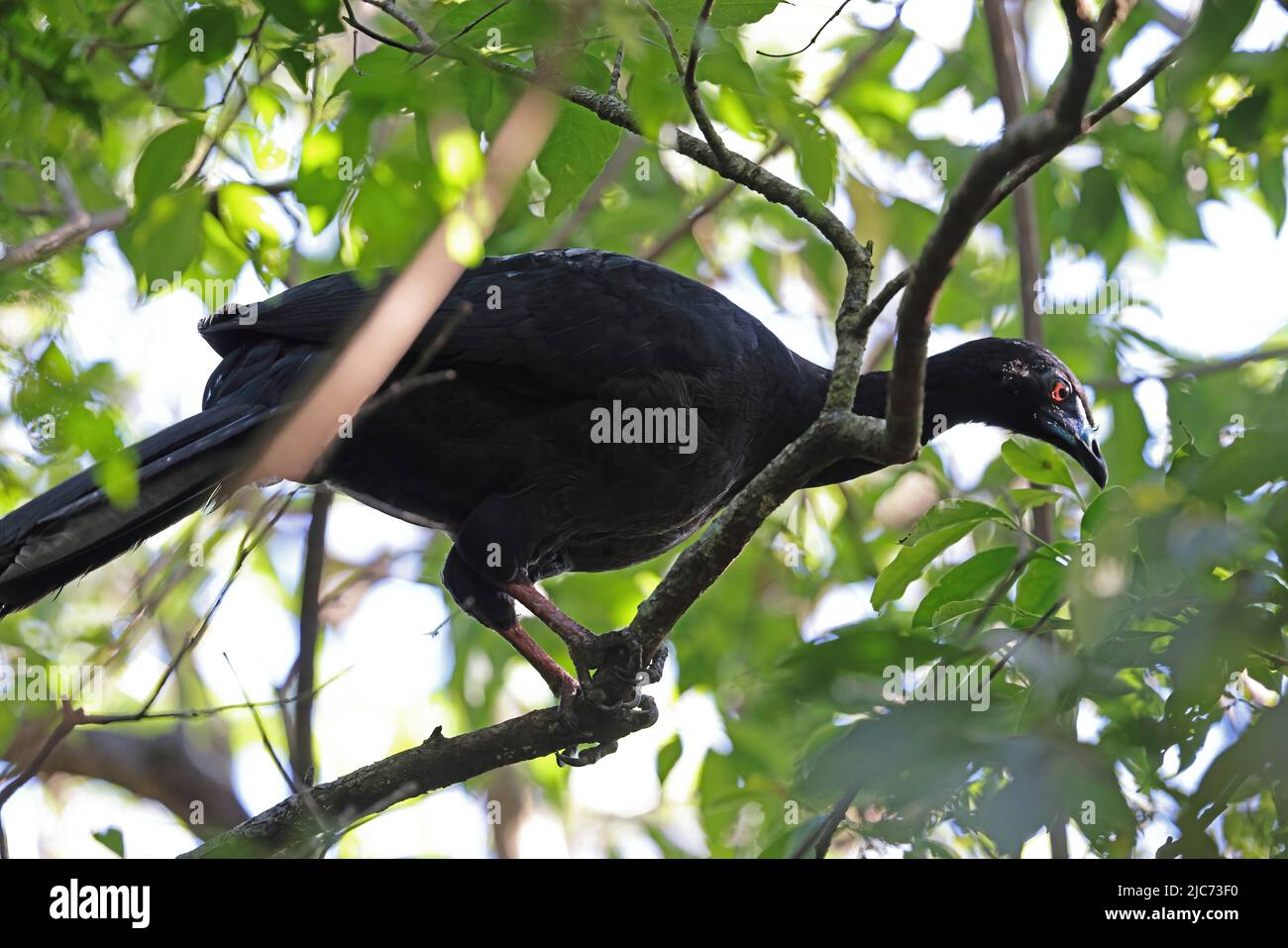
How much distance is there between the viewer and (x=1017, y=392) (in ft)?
15.6

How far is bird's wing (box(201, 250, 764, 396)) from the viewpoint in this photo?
4.17 meters

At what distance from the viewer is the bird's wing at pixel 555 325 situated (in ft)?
13.7

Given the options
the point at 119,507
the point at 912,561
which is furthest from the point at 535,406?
the point at 912,561

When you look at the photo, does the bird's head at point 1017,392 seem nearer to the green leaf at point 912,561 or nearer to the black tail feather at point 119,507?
the green leaf at point 912,561

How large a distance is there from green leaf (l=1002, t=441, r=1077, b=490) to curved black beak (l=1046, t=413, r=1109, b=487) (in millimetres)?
1550

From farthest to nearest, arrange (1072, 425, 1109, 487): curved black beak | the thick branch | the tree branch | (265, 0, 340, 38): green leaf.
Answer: (1072, 425, 1109, 487): curved black beak
the thick branch
the tree branch
(265, 0, 340, 38): green leaf

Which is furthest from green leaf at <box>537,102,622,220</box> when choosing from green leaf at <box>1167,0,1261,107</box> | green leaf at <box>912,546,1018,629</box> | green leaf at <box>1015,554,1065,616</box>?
green leaf at <box>1167,0,1261,107</box>

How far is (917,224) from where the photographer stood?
6.35m

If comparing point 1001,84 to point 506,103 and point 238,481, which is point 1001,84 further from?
point 238,481

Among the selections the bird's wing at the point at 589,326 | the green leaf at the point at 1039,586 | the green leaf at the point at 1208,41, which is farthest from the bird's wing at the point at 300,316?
the green leaf at the point at 1208,41

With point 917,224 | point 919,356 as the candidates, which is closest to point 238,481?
point 919,356

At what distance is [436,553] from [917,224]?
3177 mm

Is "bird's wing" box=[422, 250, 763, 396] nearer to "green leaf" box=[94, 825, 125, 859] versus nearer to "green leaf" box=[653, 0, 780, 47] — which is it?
"green leaf" box=[653, 0, 780, 47]

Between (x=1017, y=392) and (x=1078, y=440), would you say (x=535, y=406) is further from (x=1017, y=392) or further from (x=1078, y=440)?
(x=1078, y=440)
